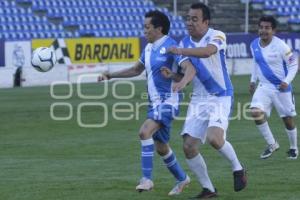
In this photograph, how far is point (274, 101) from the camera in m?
14.2

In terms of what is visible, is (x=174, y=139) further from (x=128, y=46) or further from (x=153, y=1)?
(x=153, y=1)

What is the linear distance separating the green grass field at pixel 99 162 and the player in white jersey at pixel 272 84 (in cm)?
38

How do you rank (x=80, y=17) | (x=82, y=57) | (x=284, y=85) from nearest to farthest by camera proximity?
(x=284, y=85) < (x=82, y=57) < (x=80, y=17)

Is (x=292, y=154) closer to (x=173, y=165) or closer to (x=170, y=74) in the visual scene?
(x=173, y=165)

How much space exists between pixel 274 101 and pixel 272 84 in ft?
0.85

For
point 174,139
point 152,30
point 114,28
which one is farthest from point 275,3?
point 152,30

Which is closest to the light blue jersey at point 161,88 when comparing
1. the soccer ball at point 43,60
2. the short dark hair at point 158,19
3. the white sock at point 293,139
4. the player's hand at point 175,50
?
the short dark hair at point 158,19

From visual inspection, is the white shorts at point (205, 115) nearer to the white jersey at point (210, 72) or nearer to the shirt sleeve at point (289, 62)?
the white jersey at point (210, 72)

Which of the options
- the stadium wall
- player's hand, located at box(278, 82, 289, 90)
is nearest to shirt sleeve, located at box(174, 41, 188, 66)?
player's hand, located at box(278, 82, 289, 90)

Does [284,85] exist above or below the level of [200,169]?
above

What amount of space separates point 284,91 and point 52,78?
19.7 metres

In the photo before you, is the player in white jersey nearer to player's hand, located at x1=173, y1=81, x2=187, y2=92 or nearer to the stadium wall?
player's hand, located at x1=173, y1=81, x2=187, y2=92

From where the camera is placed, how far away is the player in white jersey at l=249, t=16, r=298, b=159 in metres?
13.9

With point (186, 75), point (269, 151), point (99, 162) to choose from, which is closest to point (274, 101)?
point (269, 151)
